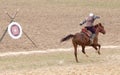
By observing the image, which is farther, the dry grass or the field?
the field

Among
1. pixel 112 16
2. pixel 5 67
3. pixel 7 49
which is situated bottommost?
pixel 112 16

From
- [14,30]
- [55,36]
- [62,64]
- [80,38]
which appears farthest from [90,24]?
[55,36]

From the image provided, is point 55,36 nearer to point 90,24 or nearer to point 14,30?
point 14,30

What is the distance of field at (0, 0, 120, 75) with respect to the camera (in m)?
22.1

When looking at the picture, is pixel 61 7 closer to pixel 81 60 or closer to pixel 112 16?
pixel 112 16

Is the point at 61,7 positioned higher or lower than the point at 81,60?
lower

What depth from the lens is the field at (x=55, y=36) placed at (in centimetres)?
2208

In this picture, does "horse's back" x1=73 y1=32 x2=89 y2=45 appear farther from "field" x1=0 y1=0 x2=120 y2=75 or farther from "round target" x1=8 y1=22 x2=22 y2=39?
"round target" x1=8 y1=22 x2=22 y2=39

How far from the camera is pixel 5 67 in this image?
23.7 metres

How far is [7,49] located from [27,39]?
3.58 meters

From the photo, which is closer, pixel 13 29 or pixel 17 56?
pixel 17 56

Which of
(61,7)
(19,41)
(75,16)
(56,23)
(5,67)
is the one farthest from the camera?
(61,7)

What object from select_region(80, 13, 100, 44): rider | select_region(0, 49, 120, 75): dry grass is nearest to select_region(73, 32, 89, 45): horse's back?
select_region(80, 13, 100, 44): rider

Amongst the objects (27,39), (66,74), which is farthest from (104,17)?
(66,74)
